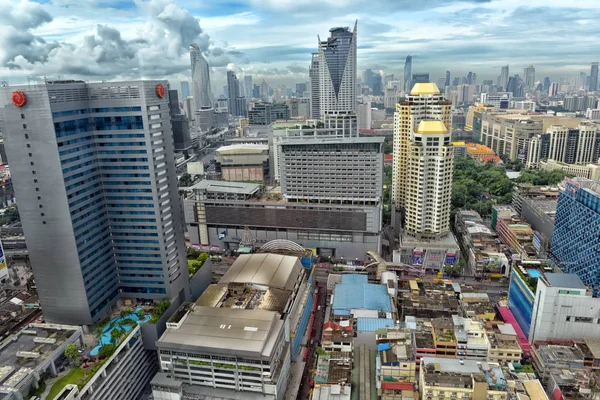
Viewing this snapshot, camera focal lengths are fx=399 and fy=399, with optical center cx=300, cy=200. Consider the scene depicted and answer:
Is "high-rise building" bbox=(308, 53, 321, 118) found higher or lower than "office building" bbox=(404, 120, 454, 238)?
higher

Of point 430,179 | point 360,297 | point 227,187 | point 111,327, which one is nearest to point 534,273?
point 360,297

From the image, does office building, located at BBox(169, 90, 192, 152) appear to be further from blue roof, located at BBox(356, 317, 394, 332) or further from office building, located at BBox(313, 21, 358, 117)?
blue roof, located at BBox(356, 317, 394, 332)

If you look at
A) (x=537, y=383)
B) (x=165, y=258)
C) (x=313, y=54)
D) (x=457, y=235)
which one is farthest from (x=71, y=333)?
(x=313, y=54)

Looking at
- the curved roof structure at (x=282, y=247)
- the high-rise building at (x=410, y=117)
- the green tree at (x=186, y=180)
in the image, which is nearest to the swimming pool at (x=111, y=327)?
the curved roof structure at (x=282, y=247)

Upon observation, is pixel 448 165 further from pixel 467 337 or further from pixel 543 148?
pixel 543 148

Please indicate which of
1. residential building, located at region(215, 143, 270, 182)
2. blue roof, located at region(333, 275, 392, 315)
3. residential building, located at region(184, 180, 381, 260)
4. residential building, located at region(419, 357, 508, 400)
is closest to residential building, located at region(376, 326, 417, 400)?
residential building, located at region(419, 357, 508, 400)

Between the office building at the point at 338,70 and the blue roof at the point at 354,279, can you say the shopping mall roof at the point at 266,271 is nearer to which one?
the blue roof at the point at 354,279

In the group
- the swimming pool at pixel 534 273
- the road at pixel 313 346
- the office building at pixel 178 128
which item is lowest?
the road at pixel 313 346
